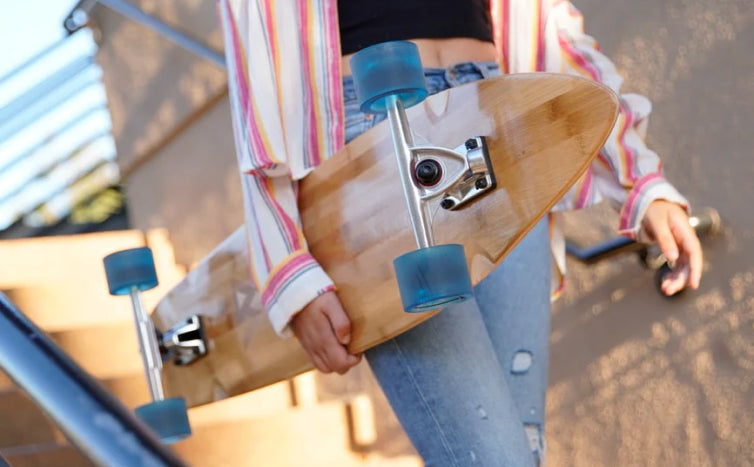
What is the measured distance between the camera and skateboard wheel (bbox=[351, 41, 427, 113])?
0.97m

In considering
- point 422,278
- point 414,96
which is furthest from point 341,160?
point 422,278

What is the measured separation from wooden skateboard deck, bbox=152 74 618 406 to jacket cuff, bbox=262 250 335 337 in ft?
0.13

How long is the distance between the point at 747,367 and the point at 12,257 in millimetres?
2194

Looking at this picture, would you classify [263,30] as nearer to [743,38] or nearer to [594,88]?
[594,88]

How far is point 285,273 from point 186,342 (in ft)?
1.74

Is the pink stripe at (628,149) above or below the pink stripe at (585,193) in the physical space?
above

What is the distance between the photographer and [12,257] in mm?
2932

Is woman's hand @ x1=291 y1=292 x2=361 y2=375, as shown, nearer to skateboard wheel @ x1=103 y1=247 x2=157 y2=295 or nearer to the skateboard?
the skateboard

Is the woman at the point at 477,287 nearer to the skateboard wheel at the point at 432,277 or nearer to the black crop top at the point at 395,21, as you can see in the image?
the black crop top at the point at 395,21

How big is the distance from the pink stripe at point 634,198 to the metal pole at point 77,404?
3.26ft

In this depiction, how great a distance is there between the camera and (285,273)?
124cm

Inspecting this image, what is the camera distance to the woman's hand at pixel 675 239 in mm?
1389

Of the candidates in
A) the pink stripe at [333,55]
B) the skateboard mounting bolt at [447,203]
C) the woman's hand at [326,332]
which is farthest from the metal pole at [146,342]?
the skateboard mounting bolt at [447,203]

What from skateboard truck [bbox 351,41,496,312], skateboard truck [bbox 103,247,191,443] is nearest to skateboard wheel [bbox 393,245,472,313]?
skateboard truck [bbox 351,41,496,312]
